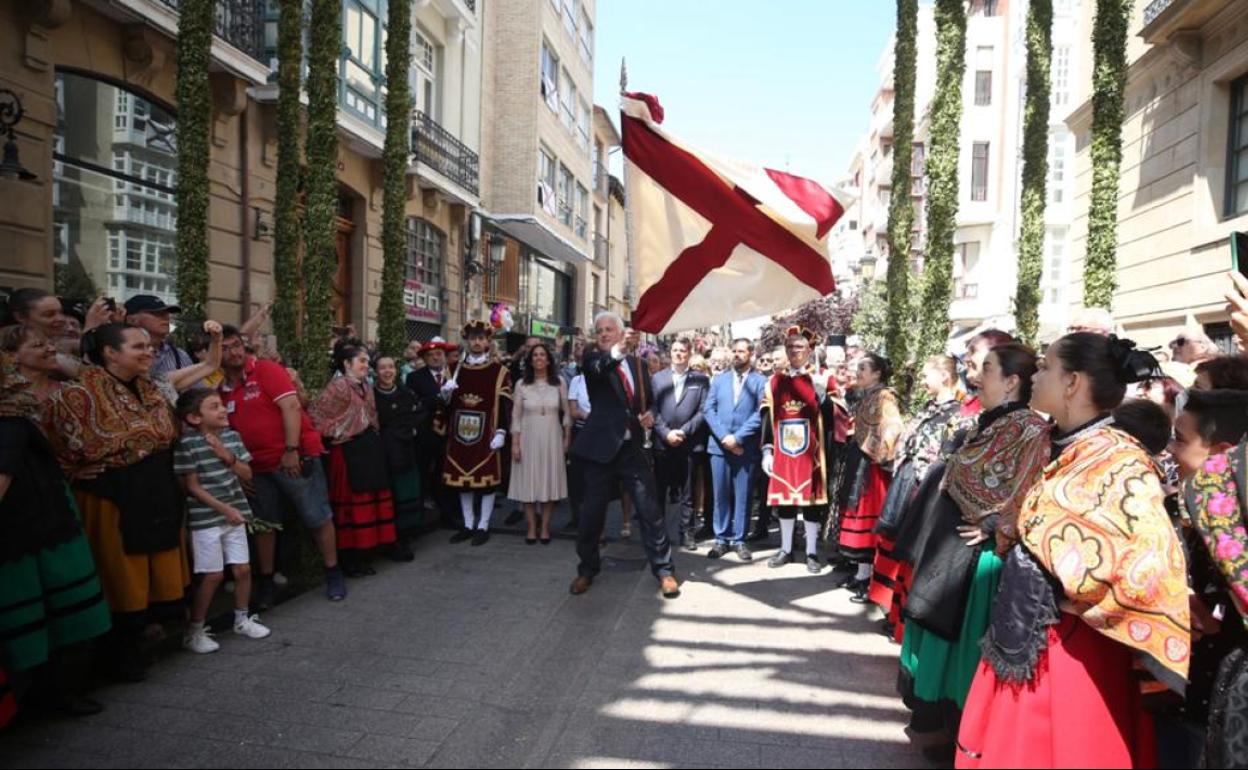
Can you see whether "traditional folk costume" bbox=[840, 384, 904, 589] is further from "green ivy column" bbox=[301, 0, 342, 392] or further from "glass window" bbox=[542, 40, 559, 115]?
"glass window" bbox=[542, 40, 559, 115]

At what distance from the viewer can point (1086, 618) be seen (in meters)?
2.54

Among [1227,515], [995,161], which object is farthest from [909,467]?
[995,161]

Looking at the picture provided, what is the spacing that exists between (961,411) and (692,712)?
7.55 feet

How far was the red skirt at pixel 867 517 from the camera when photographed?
597 cm

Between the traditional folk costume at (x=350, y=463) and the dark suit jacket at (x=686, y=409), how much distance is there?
291 centimetres

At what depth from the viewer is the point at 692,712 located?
3854 millimetres

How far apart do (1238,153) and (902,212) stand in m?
5.51

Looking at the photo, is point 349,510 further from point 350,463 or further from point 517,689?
point 517,689

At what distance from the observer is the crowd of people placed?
2.57 m

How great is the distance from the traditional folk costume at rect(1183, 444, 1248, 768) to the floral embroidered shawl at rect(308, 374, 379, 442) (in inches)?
212

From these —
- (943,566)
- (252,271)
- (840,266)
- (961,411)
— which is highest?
(840,266)

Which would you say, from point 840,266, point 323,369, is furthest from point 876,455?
point 840,266

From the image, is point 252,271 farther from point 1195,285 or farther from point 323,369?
point 1195,285

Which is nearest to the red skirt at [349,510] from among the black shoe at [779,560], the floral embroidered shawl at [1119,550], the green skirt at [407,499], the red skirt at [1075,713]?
the green skirt at [407,499]
